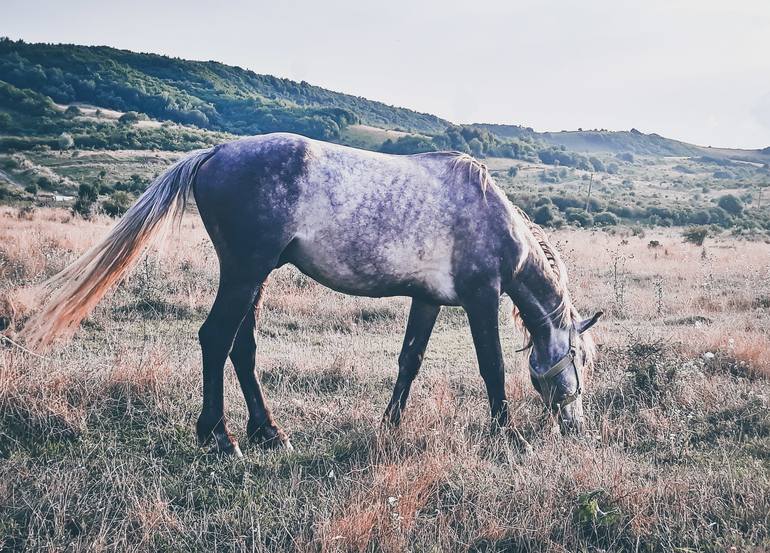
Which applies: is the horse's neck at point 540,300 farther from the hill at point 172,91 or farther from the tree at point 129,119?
the hill at point 172,91

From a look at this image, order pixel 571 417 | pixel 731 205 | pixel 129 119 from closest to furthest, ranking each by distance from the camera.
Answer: pixel 571 417
pixel 731 205
pixel 129 119

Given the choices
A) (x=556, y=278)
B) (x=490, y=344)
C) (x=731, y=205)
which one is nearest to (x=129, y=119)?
(x=731, y=205)

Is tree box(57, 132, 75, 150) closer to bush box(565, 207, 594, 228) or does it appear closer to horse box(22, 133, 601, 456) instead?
bush box(565, 207, 594, 228)

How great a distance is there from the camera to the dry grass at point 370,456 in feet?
9.43

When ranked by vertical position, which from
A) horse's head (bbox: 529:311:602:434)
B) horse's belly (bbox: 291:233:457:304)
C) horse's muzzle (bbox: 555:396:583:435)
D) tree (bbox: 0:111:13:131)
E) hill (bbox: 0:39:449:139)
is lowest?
horse's muzzle (bbox: 555:396:583:435)

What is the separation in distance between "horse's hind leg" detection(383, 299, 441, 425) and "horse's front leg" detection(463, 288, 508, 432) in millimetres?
483

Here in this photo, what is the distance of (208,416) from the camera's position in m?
3.94

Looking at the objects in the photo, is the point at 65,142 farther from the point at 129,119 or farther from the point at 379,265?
the point at 379,265

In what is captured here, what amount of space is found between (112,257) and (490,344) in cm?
299

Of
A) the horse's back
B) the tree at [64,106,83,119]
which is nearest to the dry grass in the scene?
the horse's back

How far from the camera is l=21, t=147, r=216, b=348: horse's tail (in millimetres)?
3910

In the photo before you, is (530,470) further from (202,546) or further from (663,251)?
(663,251)

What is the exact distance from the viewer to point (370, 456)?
145 inches

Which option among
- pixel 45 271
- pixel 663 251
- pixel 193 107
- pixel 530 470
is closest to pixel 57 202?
pixel 45 271
